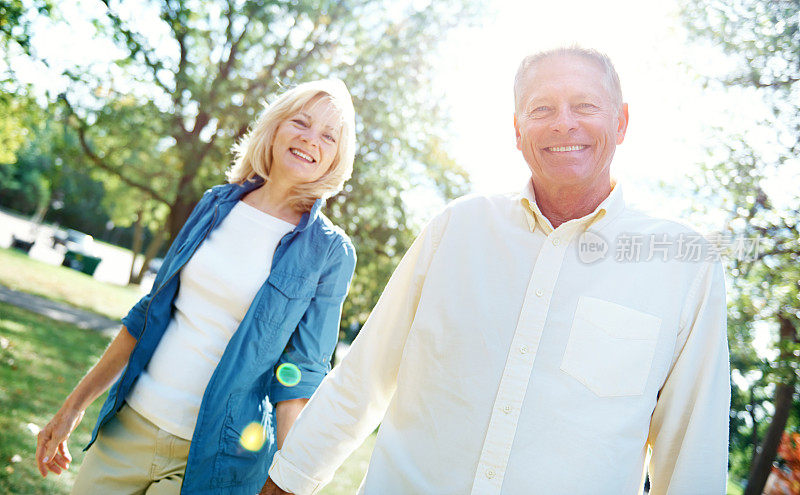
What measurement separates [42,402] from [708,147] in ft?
38.0

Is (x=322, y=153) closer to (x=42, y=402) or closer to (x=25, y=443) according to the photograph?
(x=25, y=443)

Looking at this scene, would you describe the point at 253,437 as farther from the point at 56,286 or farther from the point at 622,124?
the point at 56,286

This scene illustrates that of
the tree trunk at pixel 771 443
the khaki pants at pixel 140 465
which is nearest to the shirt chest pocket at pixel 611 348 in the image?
the khaki pants at pixel 140 465

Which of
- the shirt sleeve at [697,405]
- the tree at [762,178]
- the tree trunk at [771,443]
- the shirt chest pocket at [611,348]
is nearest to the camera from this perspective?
the shirt sleeve at [697,405]

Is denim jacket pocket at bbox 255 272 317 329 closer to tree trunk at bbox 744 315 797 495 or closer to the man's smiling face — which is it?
the man's smiling face

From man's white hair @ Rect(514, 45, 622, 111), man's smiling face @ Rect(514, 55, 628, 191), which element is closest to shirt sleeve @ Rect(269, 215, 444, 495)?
man's smiling face @ Rect(514, 55, 628, 191)

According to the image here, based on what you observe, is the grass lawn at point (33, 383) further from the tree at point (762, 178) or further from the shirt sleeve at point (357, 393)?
the tree at point (762, 178)

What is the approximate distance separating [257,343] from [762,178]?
10394 millimetres

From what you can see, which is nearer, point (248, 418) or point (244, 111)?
point (248, 418)

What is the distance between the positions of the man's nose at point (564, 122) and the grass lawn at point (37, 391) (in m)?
4.95

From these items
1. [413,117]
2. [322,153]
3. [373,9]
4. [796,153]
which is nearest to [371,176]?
[413,117]

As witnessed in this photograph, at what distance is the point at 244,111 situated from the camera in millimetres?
12266

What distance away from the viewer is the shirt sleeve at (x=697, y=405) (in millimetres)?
1646

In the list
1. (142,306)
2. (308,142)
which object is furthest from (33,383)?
(308,142)
